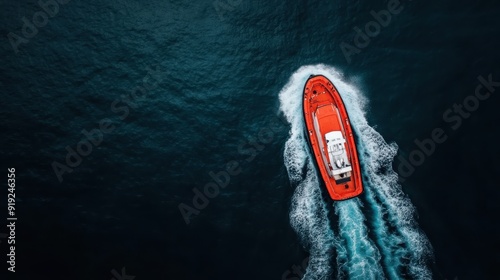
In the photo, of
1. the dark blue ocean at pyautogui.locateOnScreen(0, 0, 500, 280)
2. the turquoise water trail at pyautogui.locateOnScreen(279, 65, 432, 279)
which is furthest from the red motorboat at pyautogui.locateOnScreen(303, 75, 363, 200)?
the dark blue ocean at pyautogui.locateOnScreen(0, 0, 500, 280)

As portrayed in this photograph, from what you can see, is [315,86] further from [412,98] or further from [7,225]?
[7,225]

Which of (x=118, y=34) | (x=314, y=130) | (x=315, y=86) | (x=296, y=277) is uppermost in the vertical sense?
(x=118, y=34)

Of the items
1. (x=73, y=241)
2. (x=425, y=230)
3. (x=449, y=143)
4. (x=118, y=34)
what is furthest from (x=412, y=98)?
(x=73, y=241)

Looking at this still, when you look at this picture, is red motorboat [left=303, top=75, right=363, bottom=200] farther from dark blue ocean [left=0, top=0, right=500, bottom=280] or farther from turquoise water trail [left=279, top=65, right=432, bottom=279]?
dark blue ocean [left=0, top=0, right=500, bottom=280]

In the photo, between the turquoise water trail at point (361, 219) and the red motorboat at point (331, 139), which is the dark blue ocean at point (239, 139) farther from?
the red motorboat at point (331, 139)

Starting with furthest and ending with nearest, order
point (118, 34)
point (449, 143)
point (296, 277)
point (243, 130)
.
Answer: point (118, 34), point (243, 130), point (449, 143), point (296, 277)

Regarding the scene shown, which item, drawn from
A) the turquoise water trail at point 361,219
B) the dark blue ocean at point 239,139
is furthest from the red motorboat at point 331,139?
the dark blue ocean at point 239,139
